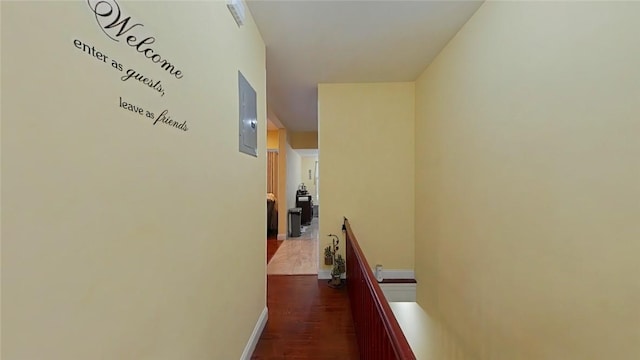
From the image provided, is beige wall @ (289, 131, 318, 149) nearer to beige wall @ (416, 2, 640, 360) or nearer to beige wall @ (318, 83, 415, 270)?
beige wall @ (318, 83, 415, 270)

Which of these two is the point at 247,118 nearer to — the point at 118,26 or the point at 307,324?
the point at 118,26

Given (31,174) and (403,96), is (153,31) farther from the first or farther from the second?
(403,96)

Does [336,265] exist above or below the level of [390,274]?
above

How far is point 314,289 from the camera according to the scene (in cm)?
346

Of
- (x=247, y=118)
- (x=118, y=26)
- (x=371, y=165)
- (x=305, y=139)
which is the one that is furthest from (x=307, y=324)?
(x=305, y=139)

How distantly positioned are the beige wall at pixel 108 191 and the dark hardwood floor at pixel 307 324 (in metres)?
0.85

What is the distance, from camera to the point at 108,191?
0.77 meters

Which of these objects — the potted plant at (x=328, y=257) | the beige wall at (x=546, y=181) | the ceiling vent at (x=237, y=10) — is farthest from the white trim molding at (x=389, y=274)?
the ceiling vent at (x=237, y=10)

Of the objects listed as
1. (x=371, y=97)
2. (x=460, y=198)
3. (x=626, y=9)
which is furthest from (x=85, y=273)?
(x=371, y=97)

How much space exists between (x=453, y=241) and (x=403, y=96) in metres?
2.08

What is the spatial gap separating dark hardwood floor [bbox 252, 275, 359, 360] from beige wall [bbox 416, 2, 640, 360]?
3.53ft

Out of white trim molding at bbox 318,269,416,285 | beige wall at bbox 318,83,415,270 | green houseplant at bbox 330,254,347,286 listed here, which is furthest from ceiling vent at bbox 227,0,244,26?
white trim molding at bbox 318,269,416,285

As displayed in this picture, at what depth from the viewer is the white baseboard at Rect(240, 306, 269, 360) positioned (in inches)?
79.6

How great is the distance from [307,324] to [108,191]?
2320 millimetres
